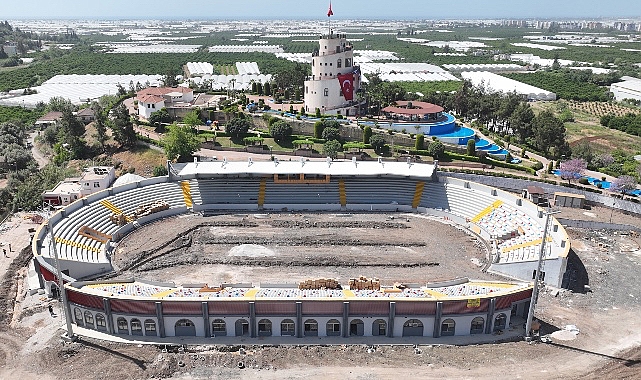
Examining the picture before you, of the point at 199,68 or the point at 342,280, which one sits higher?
the point at 199,68

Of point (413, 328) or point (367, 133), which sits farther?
point (367, 133)

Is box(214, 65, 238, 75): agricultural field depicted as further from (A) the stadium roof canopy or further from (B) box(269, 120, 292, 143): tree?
(A) the stadium roof canopy

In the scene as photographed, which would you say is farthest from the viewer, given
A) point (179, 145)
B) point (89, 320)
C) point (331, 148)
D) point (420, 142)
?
point (420, 142)

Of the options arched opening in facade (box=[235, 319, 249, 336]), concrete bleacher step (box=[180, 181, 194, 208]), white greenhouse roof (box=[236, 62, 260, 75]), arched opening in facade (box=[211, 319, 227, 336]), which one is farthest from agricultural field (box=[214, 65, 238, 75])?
arched opening in facade (box=[235, 319, 249, 336])

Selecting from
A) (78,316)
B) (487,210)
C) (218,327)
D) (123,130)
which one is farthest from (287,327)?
(123,130)

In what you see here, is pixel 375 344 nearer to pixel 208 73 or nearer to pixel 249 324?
pixel 249 324

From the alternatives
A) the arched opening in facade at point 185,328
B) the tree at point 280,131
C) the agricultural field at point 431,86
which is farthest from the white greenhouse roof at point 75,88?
the arched opening in facade at point 185,328

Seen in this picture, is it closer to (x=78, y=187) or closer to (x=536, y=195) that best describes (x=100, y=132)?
(x=78, y=187)
